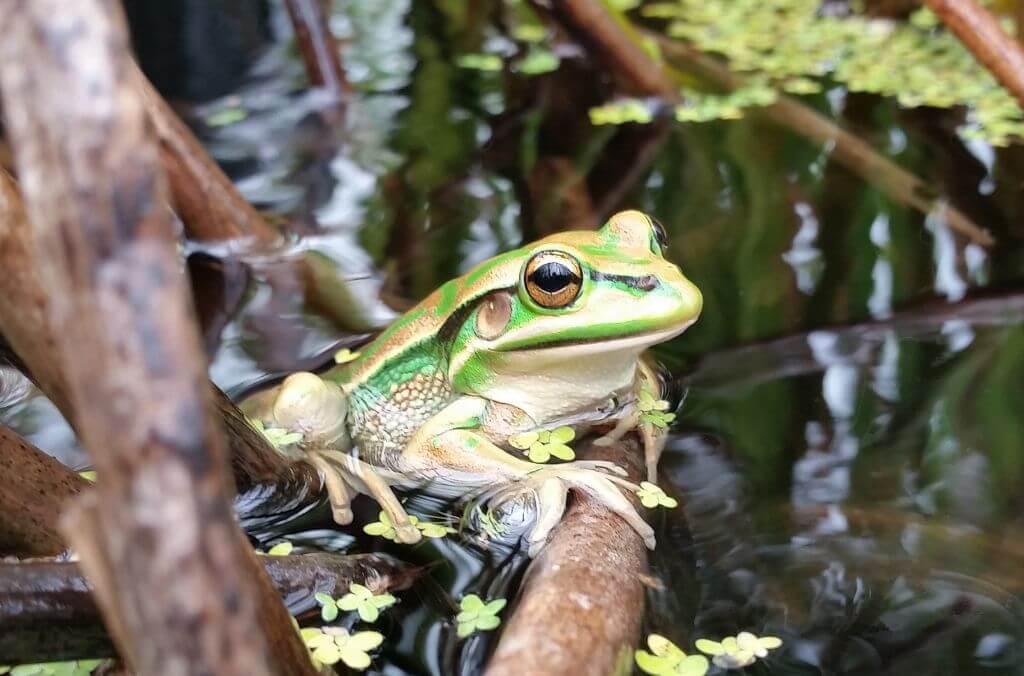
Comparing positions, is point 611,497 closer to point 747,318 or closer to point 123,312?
point 123,312

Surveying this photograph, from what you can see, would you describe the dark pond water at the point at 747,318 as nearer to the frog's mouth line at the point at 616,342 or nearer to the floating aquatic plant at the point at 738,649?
the floating aquatic plant at the point at 738,649

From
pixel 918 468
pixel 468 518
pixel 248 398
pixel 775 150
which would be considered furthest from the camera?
pixel 775 150

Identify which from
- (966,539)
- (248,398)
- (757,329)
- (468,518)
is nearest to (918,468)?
(966,539)

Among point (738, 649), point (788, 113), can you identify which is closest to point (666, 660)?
point (738, 649)

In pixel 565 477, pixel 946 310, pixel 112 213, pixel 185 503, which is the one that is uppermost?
pixel 112 213

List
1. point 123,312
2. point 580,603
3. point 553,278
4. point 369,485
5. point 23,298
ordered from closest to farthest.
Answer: point 123,312 < point 23,298 < point 580,603 < point 553,278 < point 369,485

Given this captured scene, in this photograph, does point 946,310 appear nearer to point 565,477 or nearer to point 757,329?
point 757,329

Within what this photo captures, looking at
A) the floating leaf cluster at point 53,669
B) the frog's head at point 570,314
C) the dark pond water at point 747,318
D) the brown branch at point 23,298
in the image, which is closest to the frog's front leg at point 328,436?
the dark pond water at point 747,318
